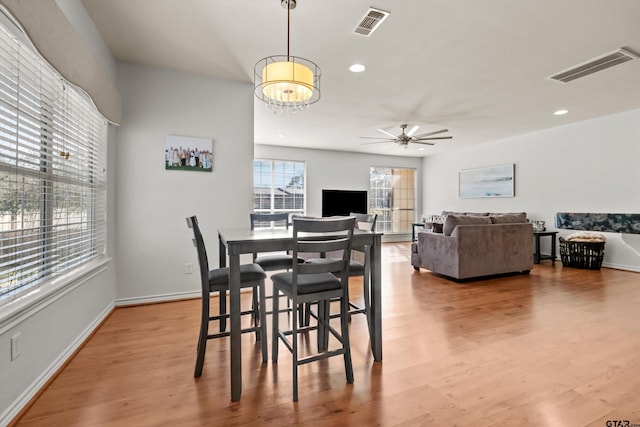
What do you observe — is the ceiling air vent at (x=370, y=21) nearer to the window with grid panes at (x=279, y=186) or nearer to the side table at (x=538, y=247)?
the side table at (x=538, y=247)

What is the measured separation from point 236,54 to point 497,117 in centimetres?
448

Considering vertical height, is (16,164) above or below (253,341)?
above

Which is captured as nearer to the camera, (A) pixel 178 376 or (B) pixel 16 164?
(B) pixel 16 164

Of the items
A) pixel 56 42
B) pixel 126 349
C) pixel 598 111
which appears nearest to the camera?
pixel 56 42

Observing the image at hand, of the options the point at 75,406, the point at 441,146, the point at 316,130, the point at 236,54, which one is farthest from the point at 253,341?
the point at 441,146

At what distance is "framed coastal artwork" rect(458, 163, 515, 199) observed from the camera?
6.84 metres

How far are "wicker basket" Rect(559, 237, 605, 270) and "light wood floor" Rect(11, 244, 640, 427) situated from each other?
2.38 m

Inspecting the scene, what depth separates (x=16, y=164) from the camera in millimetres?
1599

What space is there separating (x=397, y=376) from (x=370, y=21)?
268 centimetres

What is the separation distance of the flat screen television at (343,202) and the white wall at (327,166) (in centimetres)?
12

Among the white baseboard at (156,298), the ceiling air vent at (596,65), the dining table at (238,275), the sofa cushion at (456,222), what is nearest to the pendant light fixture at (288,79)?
the dining table at (238,275)

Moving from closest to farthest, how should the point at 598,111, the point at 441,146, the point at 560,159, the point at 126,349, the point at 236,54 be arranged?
the point at 126,349 → the point at 236,54 → the point at 598,111 → the point at 560,159 → the point at 441,146

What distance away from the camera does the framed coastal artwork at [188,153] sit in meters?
3.38

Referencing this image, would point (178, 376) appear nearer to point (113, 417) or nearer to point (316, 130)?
point (113, 417)
